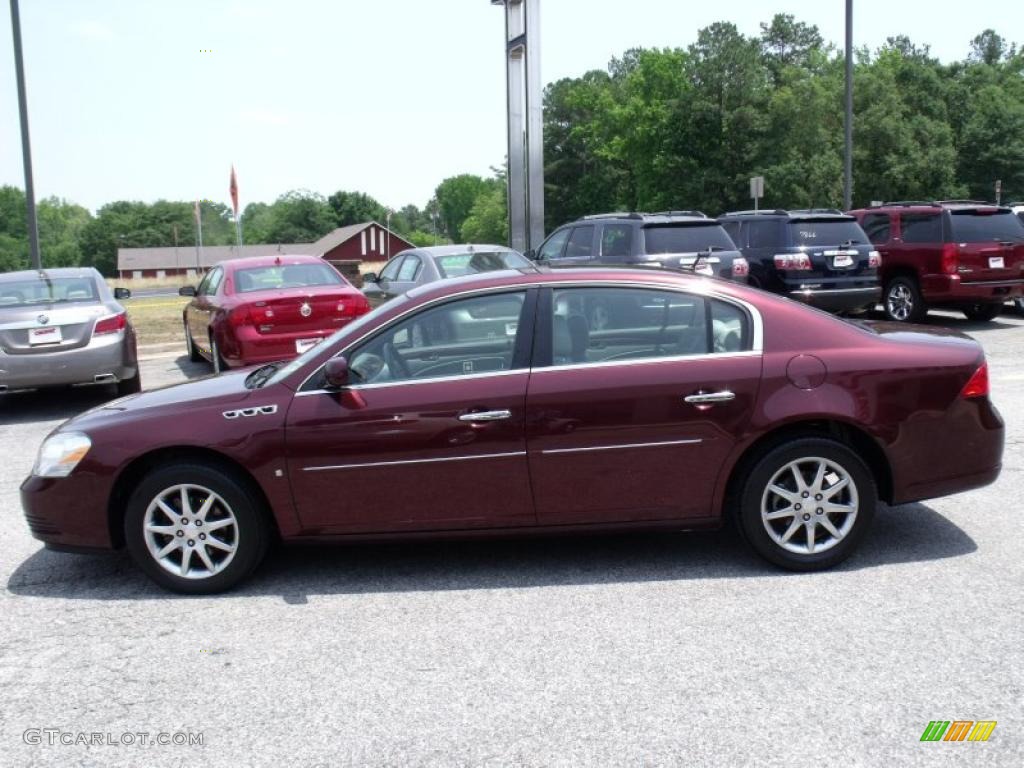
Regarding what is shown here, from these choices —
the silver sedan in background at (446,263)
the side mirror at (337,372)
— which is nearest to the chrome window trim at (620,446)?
the side mirror at (337,372)

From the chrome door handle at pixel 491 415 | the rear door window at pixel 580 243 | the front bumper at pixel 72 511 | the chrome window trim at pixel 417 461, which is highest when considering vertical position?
the rear door window at pixel 580 243

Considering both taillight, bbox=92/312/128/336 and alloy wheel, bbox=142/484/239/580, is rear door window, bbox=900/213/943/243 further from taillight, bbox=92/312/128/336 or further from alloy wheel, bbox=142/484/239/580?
alloy wheel, bbox=142/484/239/580

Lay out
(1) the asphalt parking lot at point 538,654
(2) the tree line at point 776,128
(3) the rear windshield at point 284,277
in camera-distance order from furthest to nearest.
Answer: (2) the tree line at point 776,128
(3) the rear windshield at point 284,277
(1) the asphalt parking lot at point 538,654

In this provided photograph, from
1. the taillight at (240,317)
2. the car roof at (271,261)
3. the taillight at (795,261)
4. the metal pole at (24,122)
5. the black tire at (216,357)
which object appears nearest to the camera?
the taillight at (240,317)

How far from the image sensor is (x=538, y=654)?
4148 millimetres

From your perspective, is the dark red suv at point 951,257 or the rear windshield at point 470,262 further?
the dark red suv at point 951,257

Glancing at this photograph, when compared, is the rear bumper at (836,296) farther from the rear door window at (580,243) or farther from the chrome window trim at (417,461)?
the chrome window trim at (417,461)

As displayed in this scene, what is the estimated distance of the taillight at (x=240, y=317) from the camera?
35.9ft

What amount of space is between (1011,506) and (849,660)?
8.65 ft

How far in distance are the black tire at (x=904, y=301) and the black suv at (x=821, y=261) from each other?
736 mm

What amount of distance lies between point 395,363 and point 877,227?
13.3m

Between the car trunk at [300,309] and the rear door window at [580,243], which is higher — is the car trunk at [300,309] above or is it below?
below

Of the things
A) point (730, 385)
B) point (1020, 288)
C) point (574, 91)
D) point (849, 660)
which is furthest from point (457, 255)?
point (574, 91)

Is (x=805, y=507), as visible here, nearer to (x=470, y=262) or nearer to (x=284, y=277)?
(x=284, y=277)
